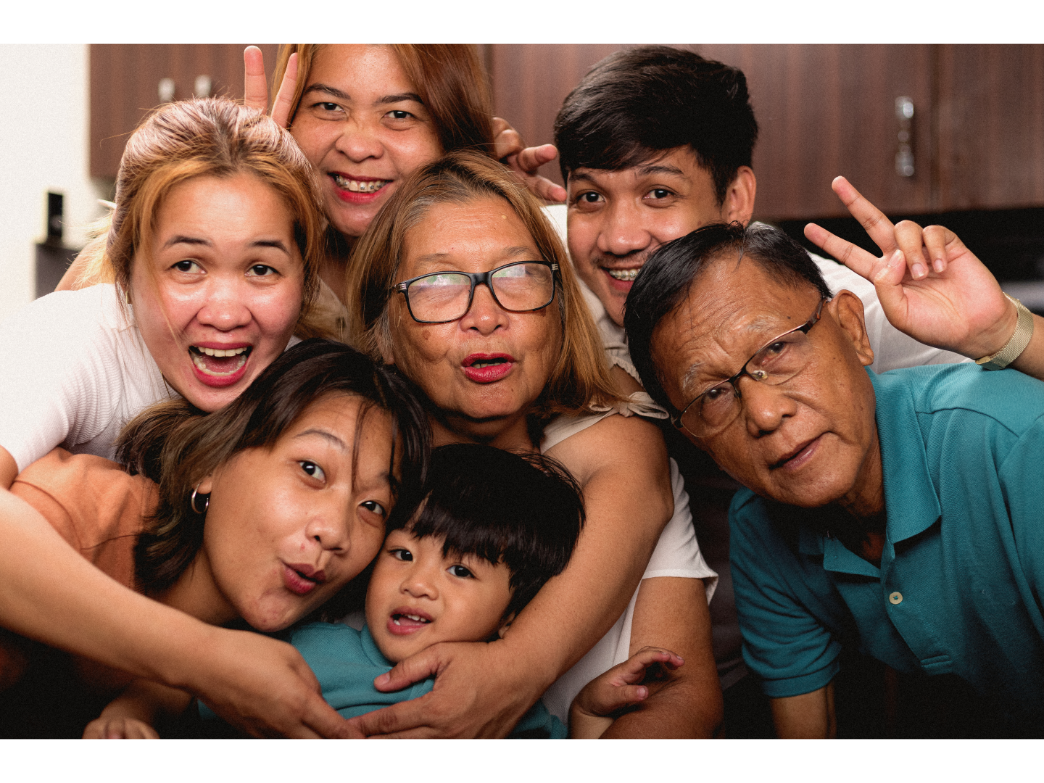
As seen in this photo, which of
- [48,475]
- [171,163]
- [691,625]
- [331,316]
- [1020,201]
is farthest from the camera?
[1020,201]

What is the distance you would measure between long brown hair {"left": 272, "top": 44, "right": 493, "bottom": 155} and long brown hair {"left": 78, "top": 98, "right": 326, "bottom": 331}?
28 centimetres

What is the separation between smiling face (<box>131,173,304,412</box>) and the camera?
1.15 m

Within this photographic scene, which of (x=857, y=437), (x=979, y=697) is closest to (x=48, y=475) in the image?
(x=857, y=437)

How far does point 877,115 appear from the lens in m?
2.58

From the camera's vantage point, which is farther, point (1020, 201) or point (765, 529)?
point (1020, 201)

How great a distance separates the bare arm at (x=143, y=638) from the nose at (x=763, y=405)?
604 mm

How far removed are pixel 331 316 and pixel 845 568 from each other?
928 mm

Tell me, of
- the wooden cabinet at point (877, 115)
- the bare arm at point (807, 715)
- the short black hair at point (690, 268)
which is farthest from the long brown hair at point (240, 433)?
the wooden cabinet at point (877, 115)

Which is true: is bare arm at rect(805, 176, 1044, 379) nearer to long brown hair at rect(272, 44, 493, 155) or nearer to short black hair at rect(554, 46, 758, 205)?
short black hair at rect(554, 46, 758, 205)

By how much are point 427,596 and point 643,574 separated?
14.2 inches

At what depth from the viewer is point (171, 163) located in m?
1.19

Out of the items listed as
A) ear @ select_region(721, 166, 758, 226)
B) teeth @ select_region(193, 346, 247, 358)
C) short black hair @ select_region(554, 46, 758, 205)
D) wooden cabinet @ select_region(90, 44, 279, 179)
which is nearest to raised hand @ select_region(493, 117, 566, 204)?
short black hair @ select_region(554, 46, 758, 205)

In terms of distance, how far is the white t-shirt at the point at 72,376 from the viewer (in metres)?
1.06

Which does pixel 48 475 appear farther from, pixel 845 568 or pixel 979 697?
pixel 979 697
